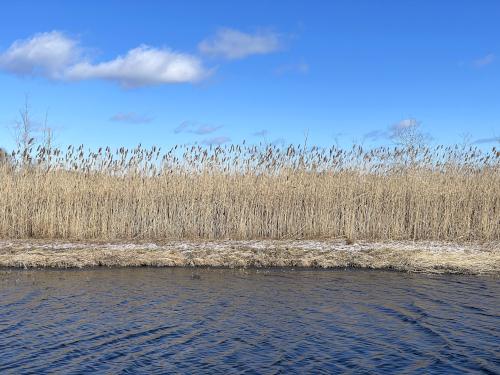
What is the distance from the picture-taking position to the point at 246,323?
6.90 m

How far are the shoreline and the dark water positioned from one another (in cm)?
75

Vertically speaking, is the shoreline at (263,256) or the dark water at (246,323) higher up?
the shoreline at (263,256)

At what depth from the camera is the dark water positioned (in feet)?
17.9

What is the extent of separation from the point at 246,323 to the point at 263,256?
15.2 ft

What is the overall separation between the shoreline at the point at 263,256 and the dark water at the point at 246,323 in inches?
29.6

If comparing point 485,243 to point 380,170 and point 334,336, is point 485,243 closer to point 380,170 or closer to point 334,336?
point 380,170

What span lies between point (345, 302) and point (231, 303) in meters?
1.70

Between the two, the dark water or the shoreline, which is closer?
the dark water

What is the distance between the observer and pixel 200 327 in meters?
6.70

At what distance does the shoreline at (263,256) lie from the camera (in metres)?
10.9

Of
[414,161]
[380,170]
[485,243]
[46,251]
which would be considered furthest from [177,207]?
[485,243]

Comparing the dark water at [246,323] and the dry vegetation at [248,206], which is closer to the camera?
the dark water at [246,323]

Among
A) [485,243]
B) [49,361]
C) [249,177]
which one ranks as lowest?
[49,361]

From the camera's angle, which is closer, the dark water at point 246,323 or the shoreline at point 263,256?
the dark water at point 246,323
